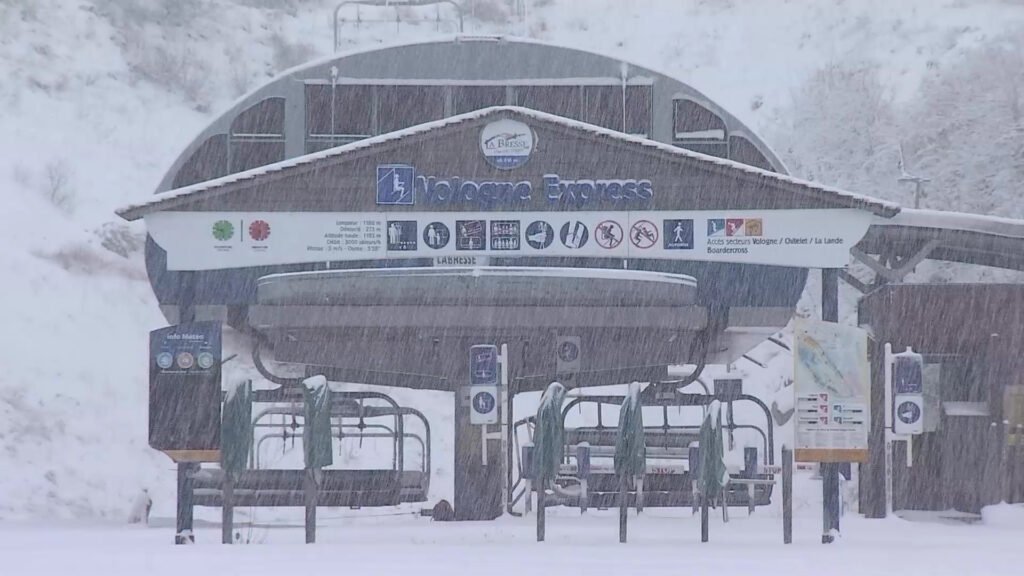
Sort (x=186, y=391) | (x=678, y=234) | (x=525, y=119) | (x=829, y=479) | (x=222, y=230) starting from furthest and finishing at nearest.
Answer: (x=525, y=119) < (x=678, y=234) < (x=222, y=230) < (x=829, y=479) < (x=186, y=391)

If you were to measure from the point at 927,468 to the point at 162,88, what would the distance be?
41.2 m

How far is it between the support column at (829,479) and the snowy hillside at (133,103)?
15039 mm

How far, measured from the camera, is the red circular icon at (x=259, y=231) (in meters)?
18.0

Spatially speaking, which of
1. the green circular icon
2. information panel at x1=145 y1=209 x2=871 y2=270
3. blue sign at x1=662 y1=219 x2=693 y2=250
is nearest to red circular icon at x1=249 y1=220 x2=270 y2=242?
information panel at x1=145 y1=209 x2=871 y2=270

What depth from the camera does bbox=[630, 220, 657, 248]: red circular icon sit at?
60.0 ft

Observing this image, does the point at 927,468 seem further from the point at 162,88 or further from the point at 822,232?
the point at 162,88

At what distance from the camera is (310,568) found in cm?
1009

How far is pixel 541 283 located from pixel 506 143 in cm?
168

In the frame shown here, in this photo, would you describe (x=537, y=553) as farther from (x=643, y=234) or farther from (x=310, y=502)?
(x=643, y=234)

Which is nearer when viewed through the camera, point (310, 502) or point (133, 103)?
point (310, 502)

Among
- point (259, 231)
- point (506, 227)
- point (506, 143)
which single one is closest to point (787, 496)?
point (506, 227)

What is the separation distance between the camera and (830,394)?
48.1 ft

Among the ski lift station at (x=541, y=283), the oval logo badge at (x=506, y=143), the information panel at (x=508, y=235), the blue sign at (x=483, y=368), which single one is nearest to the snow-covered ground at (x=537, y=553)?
the ski lift station at (x=541, y=283)

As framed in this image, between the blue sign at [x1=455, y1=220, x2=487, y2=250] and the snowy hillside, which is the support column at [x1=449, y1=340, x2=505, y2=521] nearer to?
the blue sign at [x1=455, y1=220, x2=487, y2=250]
